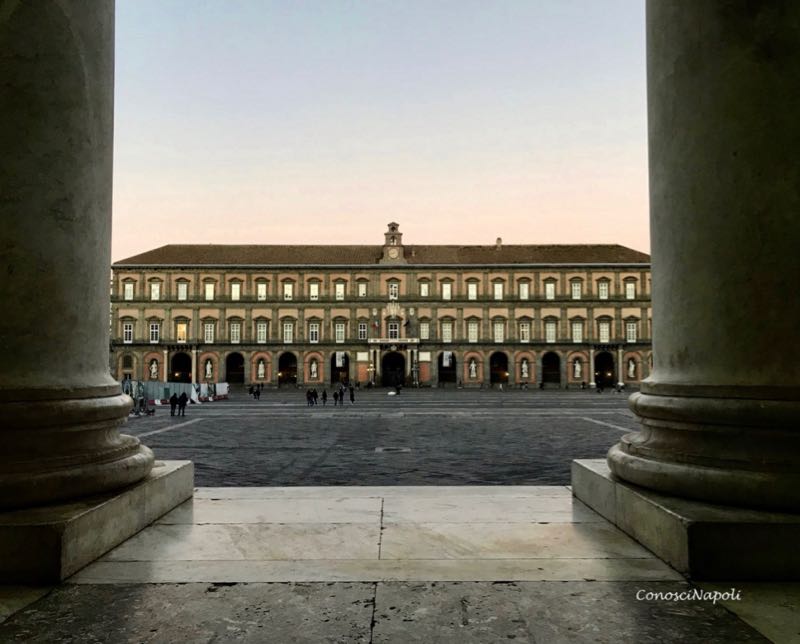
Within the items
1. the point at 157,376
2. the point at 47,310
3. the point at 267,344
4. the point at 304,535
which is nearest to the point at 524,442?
the point at 304,535

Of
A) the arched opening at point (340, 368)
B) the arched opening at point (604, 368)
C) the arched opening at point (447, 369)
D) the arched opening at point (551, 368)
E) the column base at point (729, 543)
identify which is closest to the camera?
the column base at point (729, 543)

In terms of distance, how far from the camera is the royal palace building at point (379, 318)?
5888 cm

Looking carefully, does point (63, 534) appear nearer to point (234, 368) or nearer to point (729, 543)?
point (729, 543)

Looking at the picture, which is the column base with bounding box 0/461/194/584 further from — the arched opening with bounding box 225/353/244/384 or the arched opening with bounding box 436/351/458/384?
the arched opening with bounding box 225/353/244/384

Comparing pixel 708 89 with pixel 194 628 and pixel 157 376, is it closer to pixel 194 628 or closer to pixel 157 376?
pixel 194 628

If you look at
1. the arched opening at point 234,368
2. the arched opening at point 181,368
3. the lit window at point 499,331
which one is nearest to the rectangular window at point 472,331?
the lit window at point 499,331

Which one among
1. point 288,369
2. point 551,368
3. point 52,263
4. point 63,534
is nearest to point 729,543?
point 63,534

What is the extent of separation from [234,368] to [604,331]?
34.2 metres

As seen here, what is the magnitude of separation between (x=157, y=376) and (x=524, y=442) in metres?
52.7

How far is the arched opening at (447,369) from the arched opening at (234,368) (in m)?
18.0

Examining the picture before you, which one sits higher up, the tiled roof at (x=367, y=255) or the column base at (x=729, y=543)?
the tiled roof at (x=367, y=255)

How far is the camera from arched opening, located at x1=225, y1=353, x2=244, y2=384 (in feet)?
194

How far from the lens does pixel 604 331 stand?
195ft

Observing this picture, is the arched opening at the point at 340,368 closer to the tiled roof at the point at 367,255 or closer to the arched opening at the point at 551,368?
the tiled roof at the point at 367,255
